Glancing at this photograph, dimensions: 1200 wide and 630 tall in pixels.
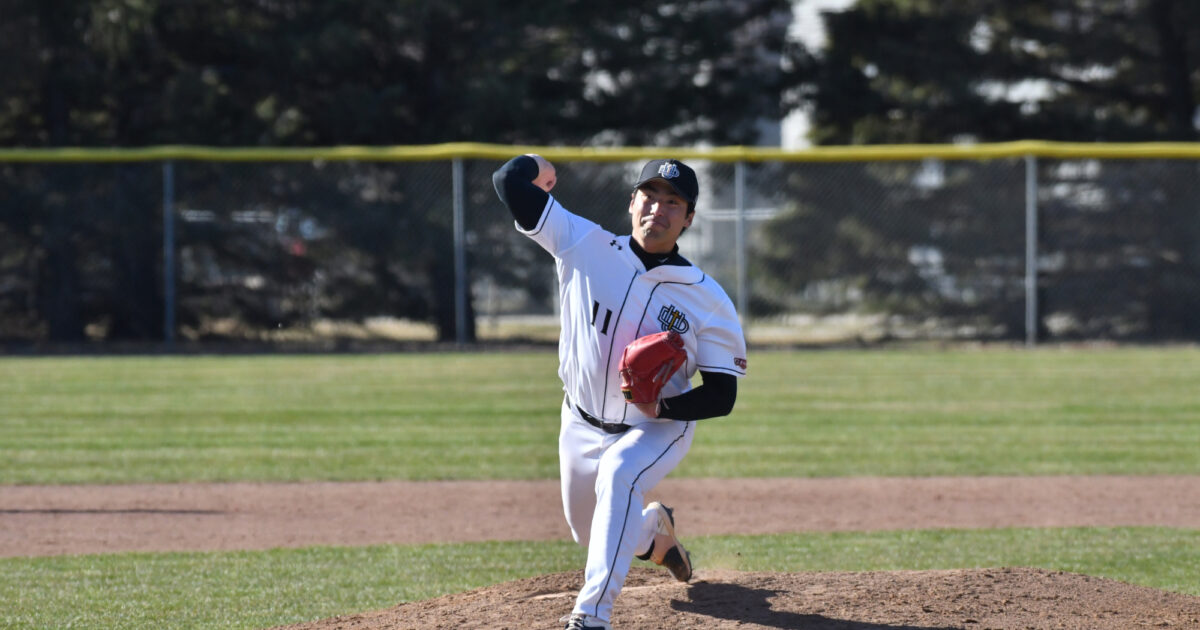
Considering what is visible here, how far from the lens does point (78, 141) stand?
18.6 meters

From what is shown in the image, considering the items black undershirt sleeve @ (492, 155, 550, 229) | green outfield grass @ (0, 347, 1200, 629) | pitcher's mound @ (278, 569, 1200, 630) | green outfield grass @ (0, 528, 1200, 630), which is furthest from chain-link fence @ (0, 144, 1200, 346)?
black undershirt sleeve @ (492, 155, 550, 229)

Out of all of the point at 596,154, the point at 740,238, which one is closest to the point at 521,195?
the point at 740,238

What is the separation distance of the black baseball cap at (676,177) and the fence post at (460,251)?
12.0 metres

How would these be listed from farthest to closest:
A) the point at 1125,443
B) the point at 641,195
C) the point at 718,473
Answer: the point at 1125,443 → the point at 718,473 → the point at 641,195

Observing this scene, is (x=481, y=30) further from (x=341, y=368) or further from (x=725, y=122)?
(x=341, y=368)

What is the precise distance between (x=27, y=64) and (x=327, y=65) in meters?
4.13

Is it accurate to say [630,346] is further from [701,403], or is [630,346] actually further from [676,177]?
[676,177]

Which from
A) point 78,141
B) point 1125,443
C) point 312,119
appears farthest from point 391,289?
point 1125,443

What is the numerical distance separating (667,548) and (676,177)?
4.40 ft

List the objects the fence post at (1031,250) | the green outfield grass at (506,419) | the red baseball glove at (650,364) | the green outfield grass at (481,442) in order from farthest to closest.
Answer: the fence post at (1031,250) → the green outfield grass at (506,419) → the green outfield grass at (481,442) → the red baseball glove at (650,364)

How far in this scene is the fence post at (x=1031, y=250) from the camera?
53.5ft

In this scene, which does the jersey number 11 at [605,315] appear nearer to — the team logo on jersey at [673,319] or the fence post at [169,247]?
the team logo on jersey at [673,319]

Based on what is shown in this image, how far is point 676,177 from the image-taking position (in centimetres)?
416

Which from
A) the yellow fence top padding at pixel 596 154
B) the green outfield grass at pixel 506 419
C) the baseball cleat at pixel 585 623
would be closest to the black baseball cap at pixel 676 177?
the baseball cleat at pixel 585 623
